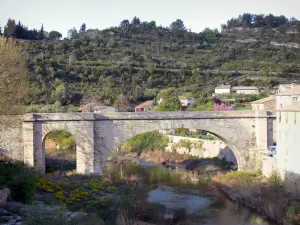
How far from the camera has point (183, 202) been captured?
1775 cm

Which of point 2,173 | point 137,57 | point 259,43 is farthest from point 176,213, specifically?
point 259,43

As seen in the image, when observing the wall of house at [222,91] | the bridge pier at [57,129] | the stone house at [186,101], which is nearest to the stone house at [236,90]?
the wall of house at [222,91]

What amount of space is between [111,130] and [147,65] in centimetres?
2649

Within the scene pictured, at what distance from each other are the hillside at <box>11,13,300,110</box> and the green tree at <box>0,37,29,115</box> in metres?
12.8

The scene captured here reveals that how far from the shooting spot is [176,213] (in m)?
16.3

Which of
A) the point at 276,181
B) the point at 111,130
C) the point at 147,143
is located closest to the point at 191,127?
the point at 111,130

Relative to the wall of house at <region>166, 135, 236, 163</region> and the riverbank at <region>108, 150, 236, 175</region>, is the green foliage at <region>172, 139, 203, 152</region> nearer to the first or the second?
the wall of house at <region>166, 135, 236, 163</region>

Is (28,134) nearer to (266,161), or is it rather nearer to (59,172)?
(59,172)

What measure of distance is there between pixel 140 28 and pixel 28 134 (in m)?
54.8

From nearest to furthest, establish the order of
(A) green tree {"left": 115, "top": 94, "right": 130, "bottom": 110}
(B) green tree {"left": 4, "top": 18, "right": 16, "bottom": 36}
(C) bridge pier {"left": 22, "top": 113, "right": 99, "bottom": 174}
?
(C) bridge pier {"left": 22, "top": 113, "right": 99, "bottom": 174} < (A) green tree {"left": 115, "top": 94, "right": 130, "bottom": 110} < (B) green tree {"left": 4, "top": 18, "right": 16, "bottom": 36}

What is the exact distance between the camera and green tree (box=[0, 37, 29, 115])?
15.6 metres

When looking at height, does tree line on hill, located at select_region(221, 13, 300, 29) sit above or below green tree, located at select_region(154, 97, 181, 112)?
above

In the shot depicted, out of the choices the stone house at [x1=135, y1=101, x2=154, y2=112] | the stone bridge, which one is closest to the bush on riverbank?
the stone bridge

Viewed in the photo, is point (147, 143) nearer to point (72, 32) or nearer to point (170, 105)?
point (170, 105)
